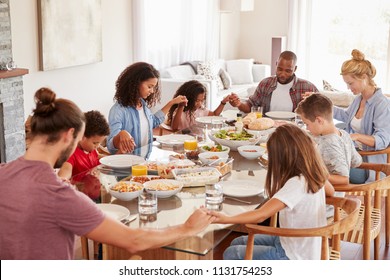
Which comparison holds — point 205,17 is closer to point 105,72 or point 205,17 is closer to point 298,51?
point 298,51

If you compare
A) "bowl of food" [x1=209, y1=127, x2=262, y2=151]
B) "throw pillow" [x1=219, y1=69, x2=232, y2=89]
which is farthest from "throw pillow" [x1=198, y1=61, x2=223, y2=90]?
"bowl of food" [x1=209, y1=127, x2=262, y2=151]

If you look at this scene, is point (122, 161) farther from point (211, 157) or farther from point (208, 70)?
point (208, 70)

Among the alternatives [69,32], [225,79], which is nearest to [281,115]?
[69,32]

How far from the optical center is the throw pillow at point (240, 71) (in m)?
9.27

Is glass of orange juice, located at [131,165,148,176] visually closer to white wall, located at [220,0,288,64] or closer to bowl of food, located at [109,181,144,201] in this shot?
bowl of food, located at [109,181,144,201]

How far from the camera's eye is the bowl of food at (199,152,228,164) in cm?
310

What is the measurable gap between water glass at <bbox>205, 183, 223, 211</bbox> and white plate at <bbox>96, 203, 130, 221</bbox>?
347 mm

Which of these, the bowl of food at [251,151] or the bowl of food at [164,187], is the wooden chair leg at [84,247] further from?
the bowl of food at [251,151]

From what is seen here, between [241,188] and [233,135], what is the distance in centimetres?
93

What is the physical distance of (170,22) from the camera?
816 centimetres

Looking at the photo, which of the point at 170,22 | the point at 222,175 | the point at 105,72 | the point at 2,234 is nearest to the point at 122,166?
the point at 222,175

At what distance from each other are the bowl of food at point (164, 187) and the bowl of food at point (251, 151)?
69 centimetres
